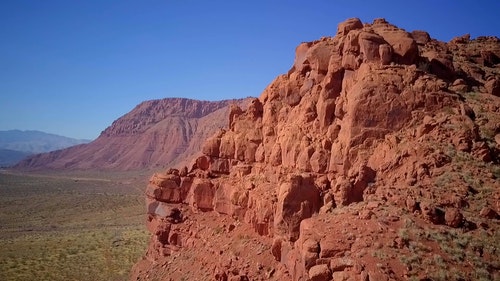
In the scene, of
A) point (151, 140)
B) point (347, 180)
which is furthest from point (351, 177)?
point (151, 140)

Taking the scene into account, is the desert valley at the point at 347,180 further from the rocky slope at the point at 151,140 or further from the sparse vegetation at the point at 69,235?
the rocky slope at the point at 151,140

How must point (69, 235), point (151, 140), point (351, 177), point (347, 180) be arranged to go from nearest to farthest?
point (347, 180) → point (351, 177) → point (69, 235) → point (151, 140)

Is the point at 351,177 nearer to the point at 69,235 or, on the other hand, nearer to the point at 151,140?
the point at 69,235

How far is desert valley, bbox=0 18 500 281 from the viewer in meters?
15.2

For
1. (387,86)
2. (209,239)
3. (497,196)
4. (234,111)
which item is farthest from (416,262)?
(234,111)

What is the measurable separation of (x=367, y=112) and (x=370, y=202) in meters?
5.33

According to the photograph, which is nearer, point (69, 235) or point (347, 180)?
point (347, 180)

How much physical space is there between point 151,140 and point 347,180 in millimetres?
160188

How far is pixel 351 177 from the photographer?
1944 cm

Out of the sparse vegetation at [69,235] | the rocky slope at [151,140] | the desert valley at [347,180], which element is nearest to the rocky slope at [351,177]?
the desert valley at [347,180]

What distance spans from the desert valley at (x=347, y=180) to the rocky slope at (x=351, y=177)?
0.25 ft

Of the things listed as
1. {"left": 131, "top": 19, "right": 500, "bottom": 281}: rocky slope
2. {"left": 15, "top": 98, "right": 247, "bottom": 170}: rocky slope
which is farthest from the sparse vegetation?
{"left": 15, "top": 98, "right": 247, "bottom": 170}: rocky slope

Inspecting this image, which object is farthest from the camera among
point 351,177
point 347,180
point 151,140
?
point 151,140

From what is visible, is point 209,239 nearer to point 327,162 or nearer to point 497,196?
point 327,162
